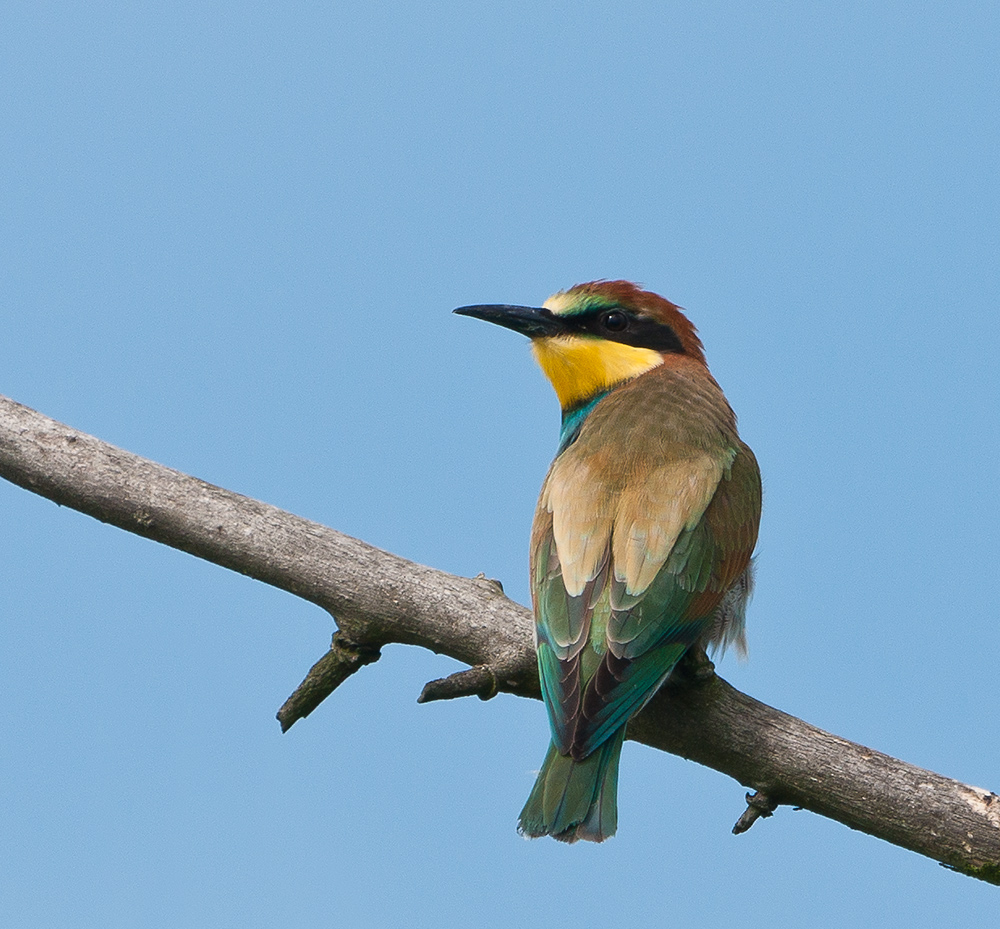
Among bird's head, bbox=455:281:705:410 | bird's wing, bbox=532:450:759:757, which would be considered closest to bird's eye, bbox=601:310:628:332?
bird's head, bbox=455:281:705:410

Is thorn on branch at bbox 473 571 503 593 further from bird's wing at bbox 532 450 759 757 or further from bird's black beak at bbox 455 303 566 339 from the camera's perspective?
bird's black beak at bbox 455 303 566 339

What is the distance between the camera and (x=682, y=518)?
357cm

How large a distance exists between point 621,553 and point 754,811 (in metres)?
0.80

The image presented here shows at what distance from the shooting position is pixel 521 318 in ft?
15.3

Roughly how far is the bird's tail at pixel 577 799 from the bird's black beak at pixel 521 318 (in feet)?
6.28

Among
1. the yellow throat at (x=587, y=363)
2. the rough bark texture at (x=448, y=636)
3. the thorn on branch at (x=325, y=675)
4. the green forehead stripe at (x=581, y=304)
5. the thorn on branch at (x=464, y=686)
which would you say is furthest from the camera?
the green forehead stripe at (x=581, y=304)

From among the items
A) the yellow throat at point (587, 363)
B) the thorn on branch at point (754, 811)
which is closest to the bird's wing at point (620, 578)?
the thorn on branch at point (754, 811)

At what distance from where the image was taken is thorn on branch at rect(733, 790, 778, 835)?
321 cm

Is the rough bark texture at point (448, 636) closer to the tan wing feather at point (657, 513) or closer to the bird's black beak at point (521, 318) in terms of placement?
the tan wing feather at point (657, 513)

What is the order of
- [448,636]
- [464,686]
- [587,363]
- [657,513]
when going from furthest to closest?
[587,363] < [657,513] < [448,636] < [464,686]

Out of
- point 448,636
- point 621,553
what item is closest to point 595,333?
point 621,553

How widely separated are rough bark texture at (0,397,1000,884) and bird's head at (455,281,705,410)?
1338 mm

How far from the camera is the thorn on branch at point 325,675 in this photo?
3.41 meters

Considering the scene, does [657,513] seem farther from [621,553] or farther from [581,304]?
[581,304]
